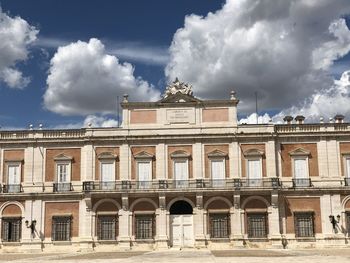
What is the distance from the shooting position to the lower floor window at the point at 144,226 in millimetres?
39344

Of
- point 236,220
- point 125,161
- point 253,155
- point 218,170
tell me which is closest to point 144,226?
point 125,161

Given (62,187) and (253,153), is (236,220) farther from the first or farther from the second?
(62,187)

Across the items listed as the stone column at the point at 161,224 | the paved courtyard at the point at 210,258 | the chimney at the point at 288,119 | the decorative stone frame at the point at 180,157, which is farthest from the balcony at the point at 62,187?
the chimney at the point at 288,119

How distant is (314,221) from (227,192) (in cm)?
647

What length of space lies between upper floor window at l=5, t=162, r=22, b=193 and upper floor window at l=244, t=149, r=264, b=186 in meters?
16.5

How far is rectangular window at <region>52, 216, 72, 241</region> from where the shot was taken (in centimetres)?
3978

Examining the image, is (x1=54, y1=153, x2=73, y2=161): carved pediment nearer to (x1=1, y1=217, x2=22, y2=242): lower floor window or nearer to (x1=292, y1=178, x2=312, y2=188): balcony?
(x1=1, y1=217, x2=22, y2=242): lower floor window

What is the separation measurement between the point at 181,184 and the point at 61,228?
9.13 meters

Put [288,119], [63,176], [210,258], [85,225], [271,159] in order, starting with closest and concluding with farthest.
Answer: [210,258] → [85,225] → [271,159] → [63,176] → [288,119]

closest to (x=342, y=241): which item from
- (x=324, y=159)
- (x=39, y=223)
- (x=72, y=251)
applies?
(x=324, y=159)

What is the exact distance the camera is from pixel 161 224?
3916 cm

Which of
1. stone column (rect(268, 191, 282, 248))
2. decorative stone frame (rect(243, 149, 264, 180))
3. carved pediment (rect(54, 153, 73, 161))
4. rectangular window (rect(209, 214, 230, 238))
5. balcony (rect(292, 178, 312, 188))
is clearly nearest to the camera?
stone column (rect(268, 191, 282, 248))

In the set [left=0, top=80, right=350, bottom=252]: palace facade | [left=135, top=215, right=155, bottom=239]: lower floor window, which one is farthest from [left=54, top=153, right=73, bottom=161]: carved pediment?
[left=135, top=215, right=155, bottom=239]: lower floor window

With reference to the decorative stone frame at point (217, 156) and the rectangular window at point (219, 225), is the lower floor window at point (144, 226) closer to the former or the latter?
the rectangular window at point (219, 225)
